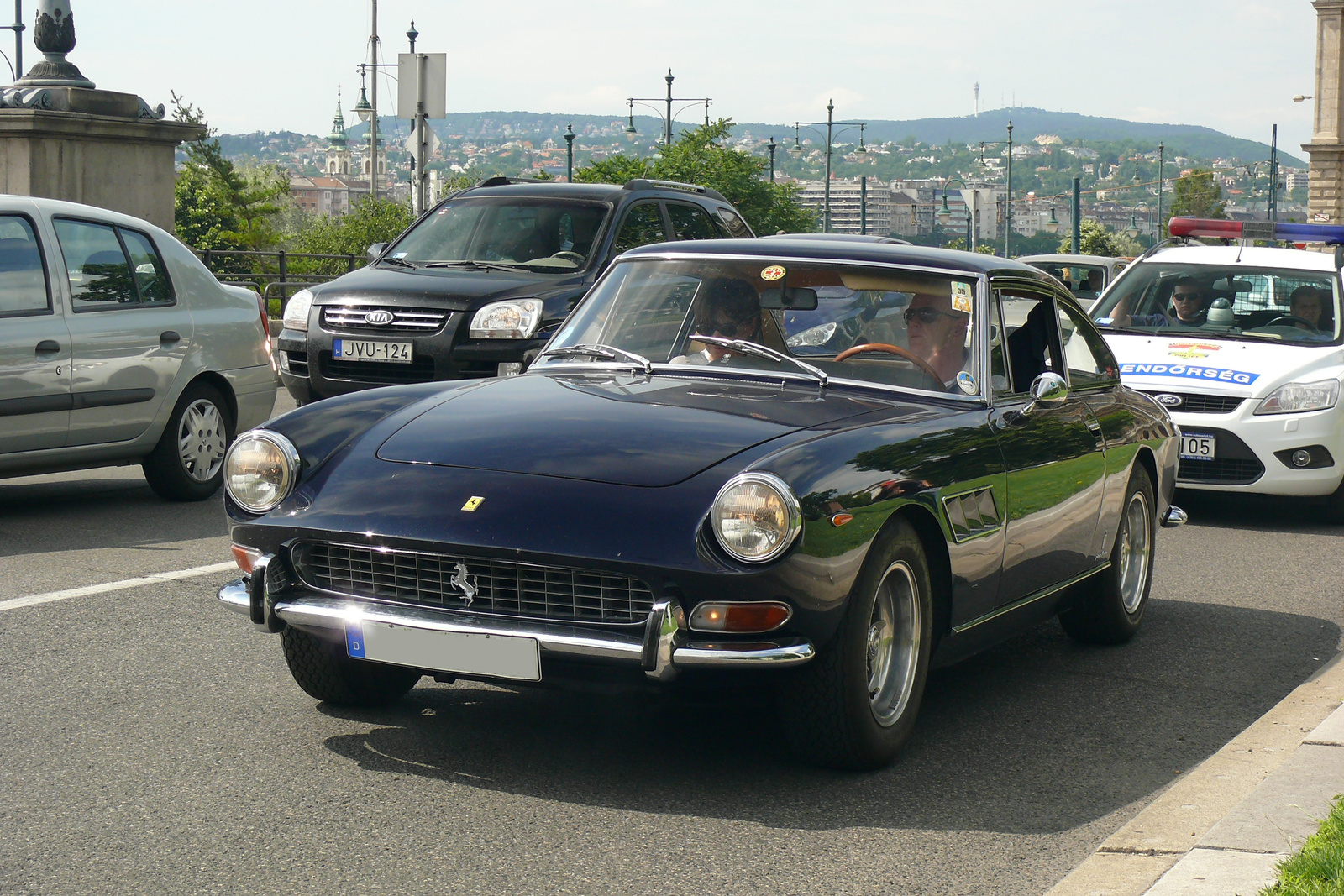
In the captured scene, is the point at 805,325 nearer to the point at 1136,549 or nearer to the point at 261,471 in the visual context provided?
the point at 261,471

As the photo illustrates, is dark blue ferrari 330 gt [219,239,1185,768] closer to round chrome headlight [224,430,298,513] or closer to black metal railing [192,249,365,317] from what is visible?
round chrome headlight [224,430,298,513]

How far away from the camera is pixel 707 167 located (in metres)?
53.5

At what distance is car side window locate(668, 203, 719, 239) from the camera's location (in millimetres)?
12789

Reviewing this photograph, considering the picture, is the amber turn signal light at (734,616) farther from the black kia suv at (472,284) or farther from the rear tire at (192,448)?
the black kia suv at (472,284)

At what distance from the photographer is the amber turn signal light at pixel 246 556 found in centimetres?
453

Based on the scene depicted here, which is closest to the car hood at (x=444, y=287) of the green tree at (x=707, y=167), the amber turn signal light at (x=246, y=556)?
the amber turn signal light at (x=246, y=556)

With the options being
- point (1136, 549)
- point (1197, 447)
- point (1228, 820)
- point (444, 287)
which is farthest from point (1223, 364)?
point (1228, 820)

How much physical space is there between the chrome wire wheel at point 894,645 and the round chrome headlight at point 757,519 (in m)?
0.52

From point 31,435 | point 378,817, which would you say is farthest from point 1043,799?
point 31,435

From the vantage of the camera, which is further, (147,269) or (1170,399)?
(1170,399)

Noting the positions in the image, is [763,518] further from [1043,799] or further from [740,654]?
[1043,799]

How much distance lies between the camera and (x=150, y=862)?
3709 millimetres

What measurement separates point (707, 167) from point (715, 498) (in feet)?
165

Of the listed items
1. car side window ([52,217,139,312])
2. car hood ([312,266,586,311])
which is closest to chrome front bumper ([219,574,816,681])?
car side window ([52,217,139,312])
